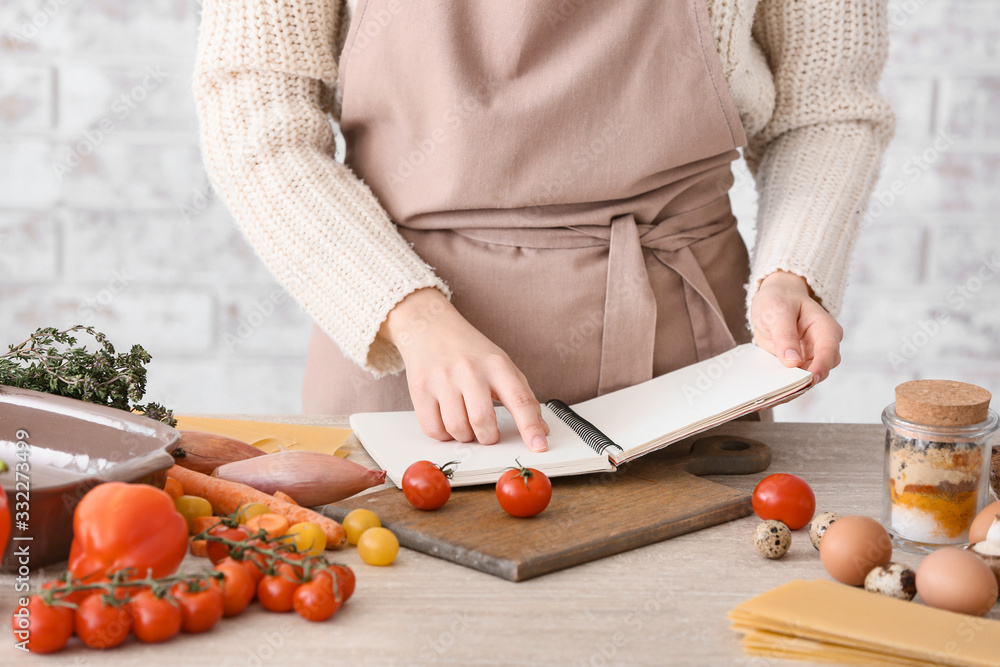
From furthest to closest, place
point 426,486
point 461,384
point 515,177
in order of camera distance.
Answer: point 515,177, point 461,384, point 426,486

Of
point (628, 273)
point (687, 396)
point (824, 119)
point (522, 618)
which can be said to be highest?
point (824, 119)

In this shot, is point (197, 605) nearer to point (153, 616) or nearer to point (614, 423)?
point (153, 616)

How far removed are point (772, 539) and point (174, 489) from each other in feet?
1.58

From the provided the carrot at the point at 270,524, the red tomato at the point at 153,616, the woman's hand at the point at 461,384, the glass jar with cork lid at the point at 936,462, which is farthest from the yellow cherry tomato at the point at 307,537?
the glass jar with cork lid at the point at 936,462

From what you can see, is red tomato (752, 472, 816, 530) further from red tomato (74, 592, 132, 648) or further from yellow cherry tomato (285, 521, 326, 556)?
red tomato (74, 592, 132, 648)

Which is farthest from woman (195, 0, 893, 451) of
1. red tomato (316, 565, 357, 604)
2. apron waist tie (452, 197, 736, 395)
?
red tomato (316, 565, 357, 604)

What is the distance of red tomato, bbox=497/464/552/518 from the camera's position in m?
0.76

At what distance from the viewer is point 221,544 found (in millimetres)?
675

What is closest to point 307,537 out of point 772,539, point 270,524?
point 270,524

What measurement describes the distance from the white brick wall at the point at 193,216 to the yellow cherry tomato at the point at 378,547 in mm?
1290

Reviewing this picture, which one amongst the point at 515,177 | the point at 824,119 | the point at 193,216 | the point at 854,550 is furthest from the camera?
the point at 193,216

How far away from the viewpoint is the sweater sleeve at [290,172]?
1.03m

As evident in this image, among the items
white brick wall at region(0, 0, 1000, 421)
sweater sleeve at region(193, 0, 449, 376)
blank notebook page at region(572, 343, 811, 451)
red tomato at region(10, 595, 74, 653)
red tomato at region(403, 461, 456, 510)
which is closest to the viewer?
red tomato at region(10, 595, 74, 653)

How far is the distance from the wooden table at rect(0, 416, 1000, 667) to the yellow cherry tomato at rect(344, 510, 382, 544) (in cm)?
1
